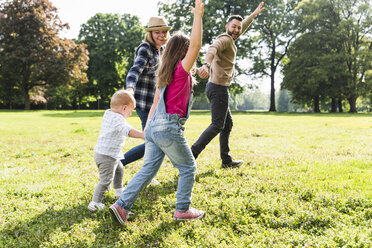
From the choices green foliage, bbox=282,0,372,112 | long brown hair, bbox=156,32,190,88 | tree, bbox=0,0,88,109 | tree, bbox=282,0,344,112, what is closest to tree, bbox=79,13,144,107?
tree, bbox=0,0,88,109

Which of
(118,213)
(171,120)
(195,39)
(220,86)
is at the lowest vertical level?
(118,213)

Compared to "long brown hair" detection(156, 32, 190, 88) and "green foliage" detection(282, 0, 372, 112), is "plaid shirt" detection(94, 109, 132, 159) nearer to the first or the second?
"long brown hair" detection(156, 32, 190, 88)

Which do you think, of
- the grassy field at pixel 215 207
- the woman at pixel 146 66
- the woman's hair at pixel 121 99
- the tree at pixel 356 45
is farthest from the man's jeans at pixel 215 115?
the tree at pixel 356 45

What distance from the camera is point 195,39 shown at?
2682 millimetres

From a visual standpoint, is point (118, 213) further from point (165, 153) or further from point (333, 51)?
point (333, 51)

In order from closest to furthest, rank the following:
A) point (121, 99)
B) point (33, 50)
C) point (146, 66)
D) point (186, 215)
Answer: point (186, 215) → point (121, 99) → point (146, 66) → point (33, 50)

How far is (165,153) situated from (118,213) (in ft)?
2.59

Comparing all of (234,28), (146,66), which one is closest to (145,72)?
(146,66)

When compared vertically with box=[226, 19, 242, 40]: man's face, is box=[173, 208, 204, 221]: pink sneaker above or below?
below

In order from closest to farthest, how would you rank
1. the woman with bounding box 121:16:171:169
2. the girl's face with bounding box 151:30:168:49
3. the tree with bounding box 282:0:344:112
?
the woman with bounding box 121:16:171:169 < the girl's face with bounding box 151:30:168:49 < the tree with bounding box 282:0:344:112

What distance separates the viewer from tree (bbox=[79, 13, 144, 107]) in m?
43.1

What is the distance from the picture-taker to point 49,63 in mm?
33094

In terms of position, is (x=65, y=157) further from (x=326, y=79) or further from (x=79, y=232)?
(x=326, y=79)

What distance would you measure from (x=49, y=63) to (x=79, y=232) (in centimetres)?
3469
